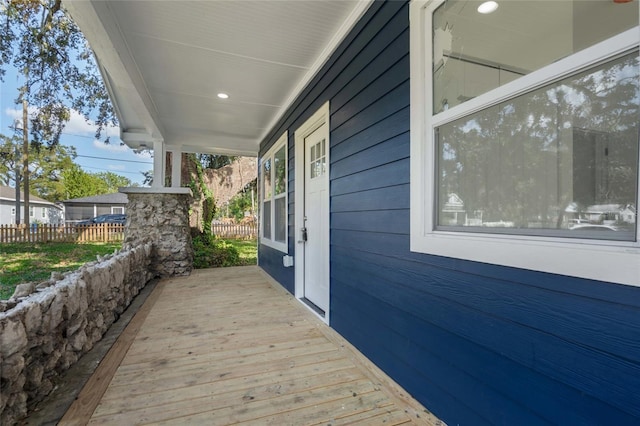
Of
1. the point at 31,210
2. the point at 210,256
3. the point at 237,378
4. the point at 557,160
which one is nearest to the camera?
the point at 557,160

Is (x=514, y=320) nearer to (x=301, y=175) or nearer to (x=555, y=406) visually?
(x=555, y=406)

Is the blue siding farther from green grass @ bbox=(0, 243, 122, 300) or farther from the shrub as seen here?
green grass @ bbox=(0, 243, 122, 300)

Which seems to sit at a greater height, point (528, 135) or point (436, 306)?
point (528, 135)

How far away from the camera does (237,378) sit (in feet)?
6.28

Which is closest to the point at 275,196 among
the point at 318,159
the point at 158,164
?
the point at 318,159

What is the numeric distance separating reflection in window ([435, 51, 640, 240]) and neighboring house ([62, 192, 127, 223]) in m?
26.6

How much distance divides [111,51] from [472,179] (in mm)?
2964

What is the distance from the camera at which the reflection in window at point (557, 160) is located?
91cm

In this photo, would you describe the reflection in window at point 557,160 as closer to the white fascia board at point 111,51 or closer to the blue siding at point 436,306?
the blue siding at point 436,306

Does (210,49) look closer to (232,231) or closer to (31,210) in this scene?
(232,231)

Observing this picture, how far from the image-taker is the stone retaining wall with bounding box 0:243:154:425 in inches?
53.6

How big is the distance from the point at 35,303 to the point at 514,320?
2369 millimetres

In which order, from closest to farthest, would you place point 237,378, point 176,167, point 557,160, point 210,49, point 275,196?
point 557,160, point 237,378, point 210,49, point 275,196, point 176,167

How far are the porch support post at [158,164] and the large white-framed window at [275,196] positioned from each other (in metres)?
1.88
